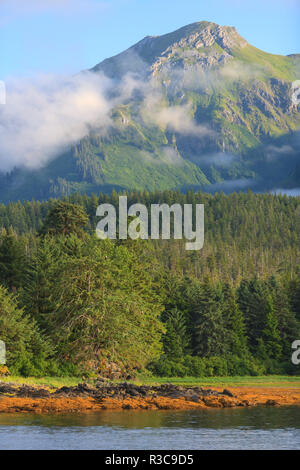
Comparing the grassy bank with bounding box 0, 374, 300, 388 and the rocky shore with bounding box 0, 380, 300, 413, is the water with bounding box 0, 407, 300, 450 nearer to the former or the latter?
the rocky shore with bounding box 0, 380, 300, 413

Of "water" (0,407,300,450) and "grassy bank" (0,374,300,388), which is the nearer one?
"water" (0,407,300,450)

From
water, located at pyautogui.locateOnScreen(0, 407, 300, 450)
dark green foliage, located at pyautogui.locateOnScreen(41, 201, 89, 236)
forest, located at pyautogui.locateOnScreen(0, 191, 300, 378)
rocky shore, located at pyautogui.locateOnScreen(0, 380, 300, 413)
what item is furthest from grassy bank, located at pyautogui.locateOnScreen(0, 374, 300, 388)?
dark green foliage, located at pyautogui.locateOnScreen(41, 201, 89, 236)

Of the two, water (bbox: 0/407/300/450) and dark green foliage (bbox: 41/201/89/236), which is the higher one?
dark green foliage (bbox: 41/201/89/236)

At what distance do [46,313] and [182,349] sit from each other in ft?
95.4

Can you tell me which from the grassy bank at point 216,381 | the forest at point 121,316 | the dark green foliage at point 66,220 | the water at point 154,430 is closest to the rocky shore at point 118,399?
the water at point 154,430

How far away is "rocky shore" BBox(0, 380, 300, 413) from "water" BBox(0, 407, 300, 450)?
105 inches

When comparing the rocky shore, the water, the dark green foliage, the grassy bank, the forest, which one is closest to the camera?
the water

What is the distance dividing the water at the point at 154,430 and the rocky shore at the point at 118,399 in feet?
8.77

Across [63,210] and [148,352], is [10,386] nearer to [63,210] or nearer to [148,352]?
[148,352]

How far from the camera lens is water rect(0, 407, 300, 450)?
115ft

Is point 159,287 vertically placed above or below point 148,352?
above

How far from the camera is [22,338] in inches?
2564

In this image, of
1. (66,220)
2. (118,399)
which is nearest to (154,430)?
(118,399)
